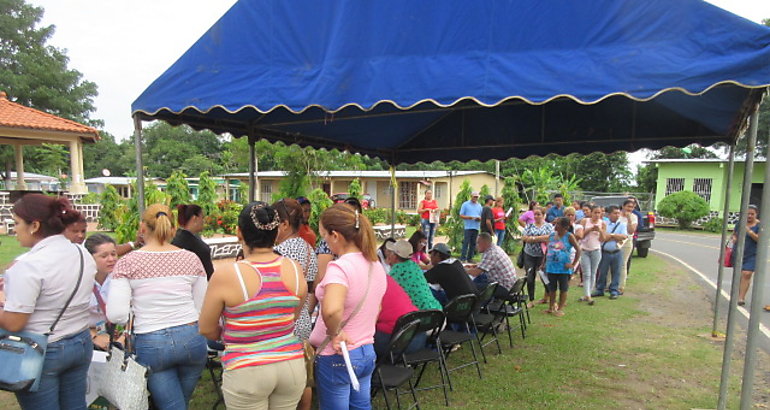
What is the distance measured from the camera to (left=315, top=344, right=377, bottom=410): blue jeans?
7.62 ft

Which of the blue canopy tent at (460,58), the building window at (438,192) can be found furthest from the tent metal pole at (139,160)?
the building window at (438,192)

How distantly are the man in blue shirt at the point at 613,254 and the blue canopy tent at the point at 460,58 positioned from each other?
3.30 meters

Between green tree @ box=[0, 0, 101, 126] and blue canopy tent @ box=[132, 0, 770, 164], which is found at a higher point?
green tree @ box=[0, 0, 101, 126]

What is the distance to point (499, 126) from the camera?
653 cm

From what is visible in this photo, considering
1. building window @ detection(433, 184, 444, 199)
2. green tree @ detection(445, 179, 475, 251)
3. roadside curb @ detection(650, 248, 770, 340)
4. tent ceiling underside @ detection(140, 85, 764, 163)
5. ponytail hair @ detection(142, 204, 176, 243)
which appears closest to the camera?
ponytail hair @ detection(142, 204, 176, 243)

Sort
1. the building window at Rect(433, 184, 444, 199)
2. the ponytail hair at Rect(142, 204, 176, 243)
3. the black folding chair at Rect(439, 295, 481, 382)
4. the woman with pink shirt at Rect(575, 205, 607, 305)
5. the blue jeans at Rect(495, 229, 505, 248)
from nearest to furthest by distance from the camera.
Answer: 1. the ponytail hair at Rect(142, 204, 176, 243)
2. the black folding chair at Rect(439, 295, 481, 382)
3. the woman with pink shirt at Rect(575, 205, 607, 305)
4. the blue jeans at Rect(495, 229, 505, 248)
5. the building window at Rect(433, 184, 444, 199)

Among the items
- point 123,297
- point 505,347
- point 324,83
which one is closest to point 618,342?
point 505,347

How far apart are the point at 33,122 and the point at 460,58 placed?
1580 centimetres

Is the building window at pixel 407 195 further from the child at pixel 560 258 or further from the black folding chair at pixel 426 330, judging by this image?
the black folding chair at pixel 426 330

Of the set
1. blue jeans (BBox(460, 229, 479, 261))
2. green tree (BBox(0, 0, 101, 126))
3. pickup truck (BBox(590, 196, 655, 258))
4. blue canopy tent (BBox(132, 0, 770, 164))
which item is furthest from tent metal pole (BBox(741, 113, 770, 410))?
green tree (BBox(0, 0, 101, 126))

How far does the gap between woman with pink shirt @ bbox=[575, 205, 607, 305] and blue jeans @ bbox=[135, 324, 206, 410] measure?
656 cm

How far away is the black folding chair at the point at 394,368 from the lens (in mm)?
3014

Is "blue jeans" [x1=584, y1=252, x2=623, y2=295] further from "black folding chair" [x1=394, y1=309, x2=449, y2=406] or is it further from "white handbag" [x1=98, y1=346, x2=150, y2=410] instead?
"white handbag" [x1=98, y1=346, x2=150, y2=410]

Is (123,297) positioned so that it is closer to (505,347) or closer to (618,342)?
(505,347)
